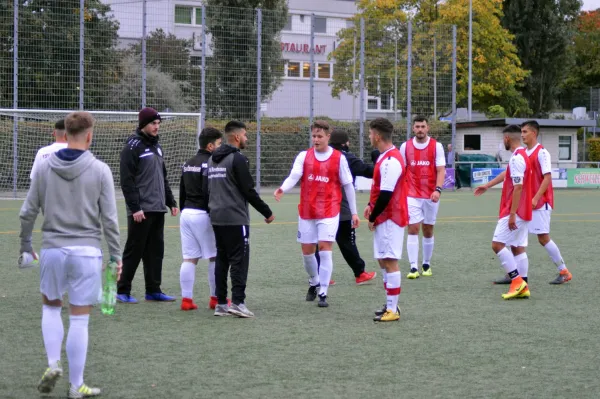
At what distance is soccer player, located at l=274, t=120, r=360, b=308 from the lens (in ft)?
31.0

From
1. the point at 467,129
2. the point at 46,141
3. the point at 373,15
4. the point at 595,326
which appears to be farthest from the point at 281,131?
the point at 595,326

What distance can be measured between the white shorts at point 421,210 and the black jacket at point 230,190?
365 centimetres

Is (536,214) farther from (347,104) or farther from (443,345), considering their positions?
(347,104)

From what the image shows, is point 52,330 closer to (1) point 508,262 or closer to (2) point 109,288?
(2) point 109,288

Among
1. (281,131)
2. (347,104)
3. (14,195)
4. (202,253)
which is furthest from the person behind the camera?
(347,104)

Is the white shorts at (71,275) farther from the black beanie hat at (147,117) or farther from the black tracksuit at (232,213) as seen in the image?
the black beanie hat at (147,117)

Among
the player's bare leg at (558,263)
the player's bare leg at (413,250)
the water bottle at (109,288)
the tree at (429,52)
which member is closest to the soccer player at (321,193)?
the player's bare leg at (413,250)

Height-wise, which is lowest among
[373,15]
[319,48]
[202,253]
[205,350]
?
[205,350]

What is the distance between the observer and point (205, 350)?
23.5 feet

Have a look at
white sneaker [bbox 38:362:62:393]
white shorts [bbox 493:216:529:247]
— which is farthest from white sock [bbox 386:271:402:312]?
white sneaker [bbox 38:362:62:393]

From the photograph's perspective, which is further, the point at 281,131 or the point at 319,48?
the point at 319,48

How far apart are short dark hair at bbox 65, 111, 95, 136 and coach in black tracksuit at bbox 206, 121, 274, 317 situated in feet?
10.00

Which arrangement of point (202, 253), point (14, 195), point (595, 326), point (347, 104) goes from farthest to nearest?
point (347, 104) → point (14, 195) → point (202, 253) → point (595, 326)

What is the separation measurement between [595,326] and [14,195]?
67.7ft
